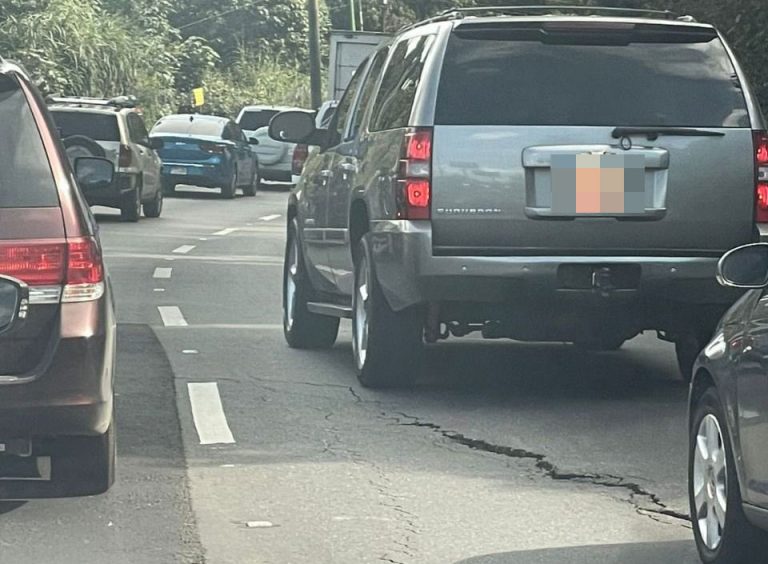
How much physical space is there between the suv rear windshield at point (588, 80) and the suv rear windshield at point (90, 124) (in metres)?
17.5

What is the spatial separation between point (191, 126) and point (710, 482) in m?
30.4

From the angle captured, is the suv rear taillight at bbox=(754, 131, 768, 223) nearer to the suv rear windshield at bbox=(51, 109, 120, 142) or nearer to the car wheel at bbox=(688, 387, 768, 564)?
the car wheel at bbox=(688, 387, 768, 564)

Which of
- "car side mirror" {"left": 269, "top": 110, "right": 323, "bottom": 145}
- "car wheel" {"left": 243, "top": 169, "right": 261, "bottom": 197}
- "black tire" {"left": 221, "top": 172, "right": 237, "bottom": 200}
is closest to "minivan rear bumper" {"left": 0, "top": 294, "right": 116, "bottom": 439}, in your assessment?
"car side mirror" {"left": 269, "top": 110, "right": 323, "bottom": 145}

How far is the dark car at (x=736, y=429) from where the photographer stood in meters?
5.32

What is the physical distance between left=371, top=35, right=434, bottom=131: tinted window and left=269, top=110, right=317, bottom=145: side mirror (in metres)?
1.67

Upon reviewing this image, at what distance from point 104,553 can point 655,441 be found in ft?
9.89

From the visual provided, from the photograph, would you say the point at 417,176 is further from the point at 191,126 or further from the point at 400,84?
the point at 191,126

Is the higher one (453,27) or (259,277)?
(453,27)

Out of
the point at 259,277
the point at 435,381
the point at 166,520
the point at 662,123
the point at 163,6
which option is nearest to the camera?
the point at 166,520

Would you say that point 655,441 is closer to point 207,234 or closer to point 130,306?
point 130,306

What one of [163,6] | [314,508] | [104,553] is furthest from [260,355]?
[163,6]

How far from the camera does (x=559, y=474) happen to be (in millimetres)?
7527

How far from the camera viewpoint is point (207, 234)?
24.4 m

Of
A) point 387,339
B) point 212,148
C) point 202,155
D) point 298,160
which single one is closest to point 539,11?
point 387,339
